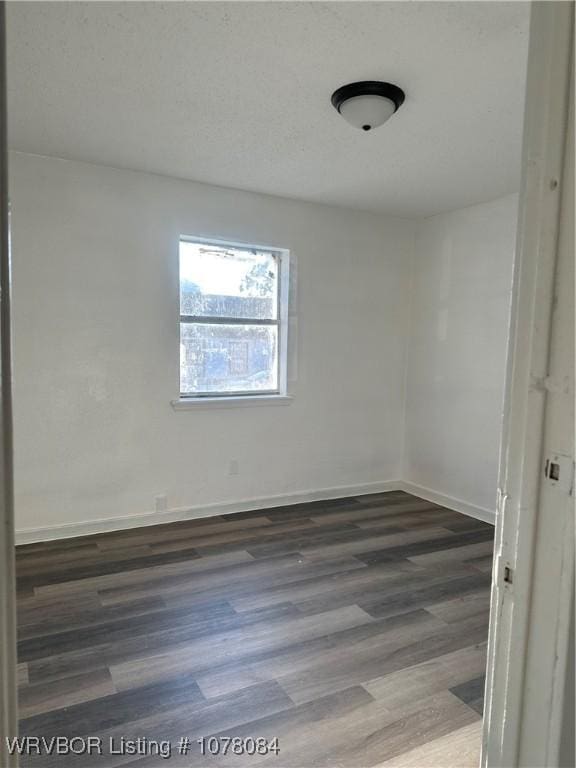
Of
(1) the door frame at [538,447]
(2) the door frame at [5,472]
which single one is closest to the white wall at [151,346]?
(2) the door frame at [5,472]

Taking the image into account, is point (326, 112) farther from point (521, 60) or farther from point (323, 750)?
point (323, 750)

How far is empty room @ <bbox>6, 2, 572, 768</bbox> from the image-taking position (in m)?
1.78

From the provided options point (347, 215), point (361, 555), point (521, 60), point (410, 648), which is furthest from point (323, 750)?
point (347, 215)

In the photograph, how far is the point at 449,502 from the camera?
13.9 ft

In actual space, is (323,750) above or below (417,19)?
below

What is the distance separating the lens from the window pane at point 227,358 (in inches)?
148

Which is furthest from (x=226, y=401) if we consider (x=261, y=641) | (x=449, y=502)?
(x=449, y=502)

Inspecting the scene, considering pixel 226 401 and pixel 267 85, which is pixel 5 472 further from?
pixel 226 401

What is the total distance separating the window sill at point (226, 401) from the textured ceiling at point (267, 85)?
5.30 feet

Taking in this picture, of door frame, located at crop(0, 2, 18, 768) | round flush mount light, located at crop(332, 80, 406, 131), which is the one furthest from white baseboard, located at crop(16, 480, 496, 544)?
round flush mount light, located at crop(332, 80, 406, 131)

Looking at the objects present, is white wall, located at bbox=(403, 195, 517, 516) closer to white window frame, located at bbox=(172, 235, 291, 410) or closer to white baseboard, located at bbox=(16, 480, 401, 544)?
white baseboard, located at bbox=(16, 480, 401, 544)

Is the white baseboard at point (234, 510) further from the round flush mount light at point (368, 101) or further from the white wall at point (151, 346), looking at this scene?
the round flush mount light at point (368, 101)

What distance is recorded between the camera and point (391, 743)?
167 centimetres

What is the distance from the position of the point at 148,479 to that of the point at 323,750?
2349mm
